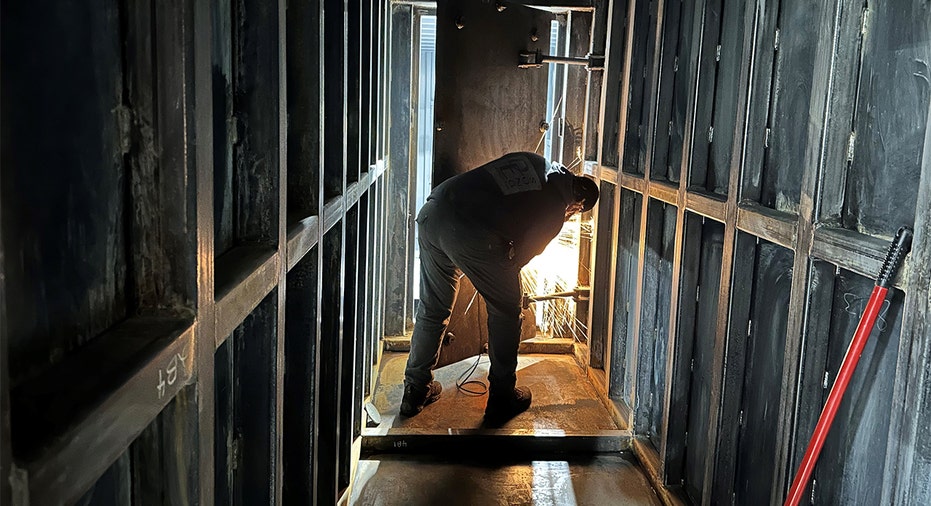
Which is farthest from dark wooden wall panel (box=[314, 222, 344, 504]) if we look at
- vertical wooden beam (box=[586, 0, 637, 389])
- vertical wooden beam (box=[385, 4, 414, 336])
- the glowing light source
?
vertical wooden beam (box=[385, 4, 414, 336])

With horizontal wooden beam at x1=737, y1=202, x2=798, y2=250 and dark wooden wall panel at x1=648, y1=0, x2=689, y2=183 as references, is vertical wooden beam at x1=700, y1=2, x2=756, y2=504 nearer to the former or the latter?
horizontal wooden beam at x1=737, y1=202, x2=798, y2=250

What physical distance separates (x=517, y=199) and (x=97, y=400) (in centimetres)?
345

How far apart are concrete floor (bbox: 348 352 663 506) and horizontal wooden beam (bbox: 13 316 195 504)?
2.54m

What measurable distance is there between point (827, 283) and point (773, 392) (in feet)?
1.83

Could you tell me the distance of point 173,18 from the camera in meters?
0.96

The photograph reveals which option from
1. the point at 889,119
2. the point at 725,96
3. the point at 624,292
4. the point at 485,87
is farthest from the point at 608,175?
the point at 889,119

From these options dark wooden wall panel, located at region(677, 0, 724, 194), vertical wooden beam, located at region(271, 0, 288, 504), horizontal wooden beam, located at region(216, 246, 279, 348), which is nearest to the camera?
horizontal wooden beam, located at region(216, 246, 279, 348)

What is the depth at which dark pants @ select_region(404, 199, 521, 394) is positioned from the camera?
409cm

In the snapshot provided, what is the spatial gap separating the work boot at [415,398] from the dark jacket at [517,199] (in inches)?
37.8

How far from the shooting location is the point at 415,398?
14.3ft

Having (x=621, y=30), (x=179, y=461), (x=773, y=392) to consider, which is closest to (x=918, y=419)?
(x=773, y=392)

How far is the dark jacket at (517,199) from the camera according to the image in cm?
409

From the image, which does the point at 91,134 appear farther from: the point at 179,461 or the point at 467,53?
the point at 467,53

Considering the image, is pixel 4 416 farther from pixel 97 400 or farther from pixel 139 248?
pixel 139 248
